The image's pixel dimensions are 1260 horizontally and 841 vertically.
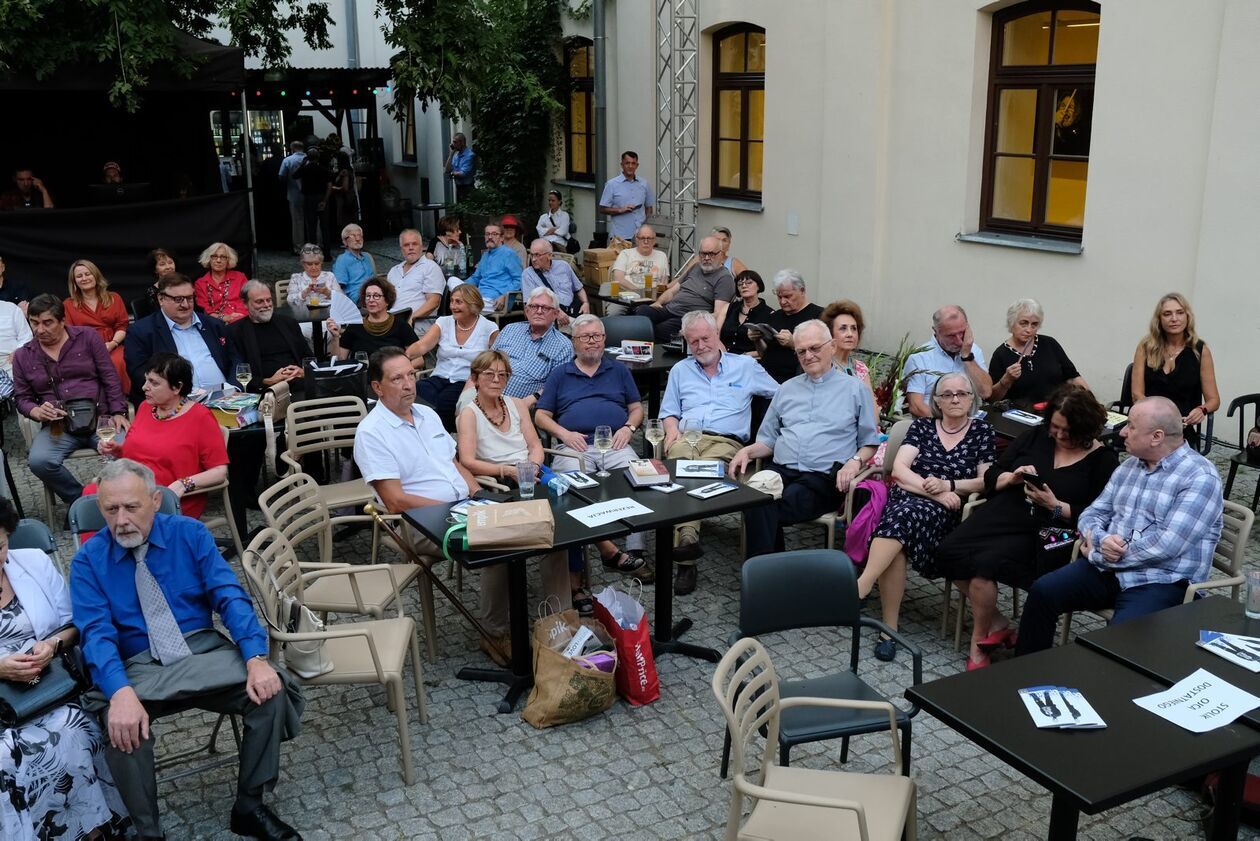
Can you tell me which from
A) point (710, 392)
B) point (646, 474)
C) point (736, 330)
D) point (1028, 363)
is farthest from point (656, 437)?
point (1028, 363)

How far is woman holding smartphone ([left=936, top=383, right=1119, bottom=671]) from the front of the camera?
5078 millimetres

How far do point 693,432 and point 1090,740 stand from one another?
139 inches

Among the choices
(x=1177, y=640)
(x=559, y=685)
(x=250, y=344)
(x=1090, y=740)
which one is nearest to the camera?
(x=1090, y=740)

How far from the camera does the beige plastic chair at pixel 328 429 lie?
634cm

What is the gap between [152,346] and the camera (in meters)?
7.14

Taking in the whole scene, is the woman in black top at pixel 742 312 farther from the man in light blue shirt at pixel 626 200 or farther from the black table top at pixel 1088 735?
the man in light blue shirt at pixel 626 200

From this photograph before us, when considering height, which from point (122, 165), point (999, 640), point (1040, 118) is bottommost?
point (999, 640)

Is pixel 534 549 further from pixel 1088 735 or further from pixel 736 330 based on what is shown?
pixel 736 330

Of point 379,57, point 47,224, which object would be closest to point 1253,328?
point 47,224

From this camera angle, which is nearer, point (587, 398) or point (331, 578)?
point (331, 578)

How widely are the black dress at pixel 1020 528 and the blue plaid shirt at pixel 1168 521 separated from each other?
0.36 metres

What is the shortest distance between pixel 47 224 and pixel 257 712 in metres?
9.14

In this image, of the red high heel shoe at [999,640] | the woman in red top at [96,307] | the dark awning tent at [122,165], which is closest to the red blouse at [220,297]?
the woman in red top at [96,307]

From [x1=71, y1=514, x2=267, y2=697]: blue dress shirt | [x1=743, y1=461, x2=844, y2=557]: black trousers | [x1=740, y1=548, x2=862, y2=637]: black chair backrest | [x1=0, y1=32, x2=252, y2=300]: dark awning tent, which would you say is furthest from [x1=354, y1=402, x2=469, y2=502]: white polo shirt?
[x1=0, y1=32, x2=252, y2=300]: dark awning tent
